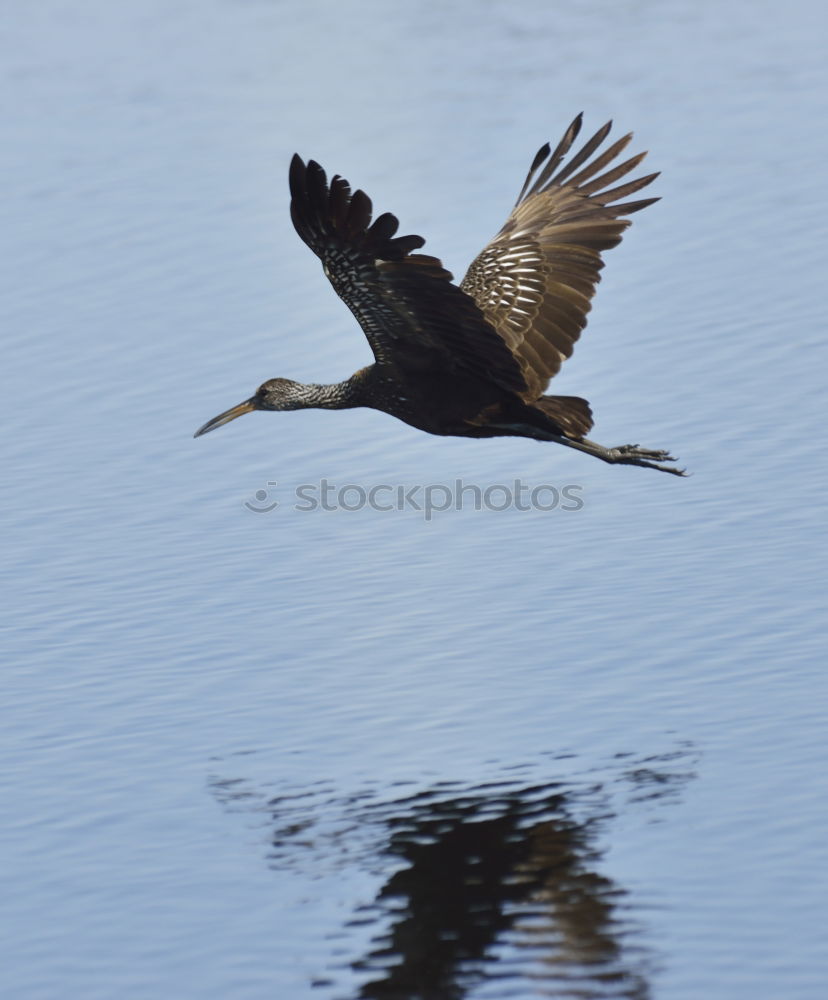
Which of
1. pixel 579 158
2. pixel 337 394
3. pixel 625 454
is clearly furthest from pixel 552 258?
pixel 337 394

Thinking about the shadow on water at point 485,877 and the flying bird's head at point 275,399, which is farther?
the flying bird's head at point 275,399

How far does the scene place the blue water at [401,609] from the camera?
406 inches

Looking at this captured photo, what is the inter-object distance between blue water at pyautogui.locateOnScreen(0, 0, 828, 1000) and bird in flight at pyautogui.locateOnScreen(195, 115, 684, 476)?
4.63ft

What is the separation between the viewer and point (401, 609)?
1427cm

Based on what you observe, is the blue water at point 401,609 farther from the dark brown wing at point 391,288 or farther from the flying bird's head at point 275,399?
the dark brown wing at point 391,288

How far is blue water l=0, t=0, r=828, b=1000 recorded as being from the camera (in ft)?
33.8

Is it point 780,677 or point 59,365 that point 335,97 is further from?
point 780,677

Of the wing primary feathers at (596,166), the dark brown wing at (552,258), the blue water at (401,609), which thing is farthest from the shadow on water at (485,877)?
the wing primary feathers at (596,166)

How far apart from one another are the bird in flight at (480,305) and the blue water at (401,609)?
55.5 inches

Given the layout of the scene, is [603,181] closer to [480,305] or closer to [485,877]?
[480,305]

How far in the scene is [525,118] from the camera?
85.3 ft

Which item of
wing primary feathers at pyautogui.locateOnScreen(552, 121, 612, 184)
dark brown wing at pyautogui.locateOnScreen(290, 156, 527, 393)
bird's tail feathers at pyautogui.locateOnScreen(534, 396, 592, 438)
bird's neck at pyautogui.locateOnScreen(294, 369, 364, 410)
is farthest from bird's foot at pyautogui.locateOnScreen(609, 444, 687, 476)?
wing primary feathers at pyautogui.locateOnScreen(552, 121, 612, 184)

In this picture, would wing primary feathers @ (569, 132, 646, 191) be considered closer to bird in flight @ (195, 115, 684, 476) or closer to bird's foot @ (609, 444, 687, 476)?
bird in flight @ (195, 115, 684, 476)

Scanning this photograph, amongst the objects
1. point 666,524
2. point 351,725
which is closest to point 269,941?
point 351,725
